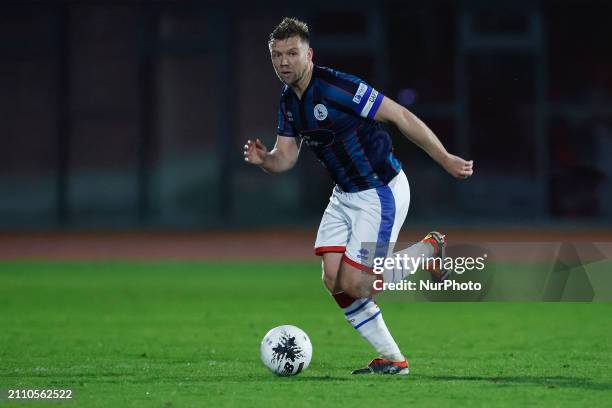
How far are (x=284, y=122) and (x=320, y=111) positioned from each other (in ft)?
1.56

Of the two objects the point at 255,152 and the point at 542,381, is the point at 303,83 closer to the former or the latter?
the point at 255,152

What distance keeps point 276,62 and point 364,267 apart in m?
1.43

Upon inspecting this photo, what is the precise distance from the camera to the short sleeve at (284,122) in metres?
8.05

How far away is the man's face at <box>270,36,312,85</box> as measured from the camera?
7629mm

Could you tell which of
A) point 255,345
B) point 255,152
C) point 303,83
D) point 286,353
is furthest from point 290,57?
point 255,345

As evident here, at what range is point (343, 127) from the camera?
25.7ft

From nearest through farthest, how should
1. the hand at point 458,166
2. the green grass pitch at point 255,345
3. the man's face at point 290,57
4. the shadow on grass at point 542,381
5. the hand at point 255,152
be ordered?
the green grass pitch at point 255,345, the shadow on grass at point 542,381, the hand at point 458,166, the man's face at point 290,57, the hand at point 255,152

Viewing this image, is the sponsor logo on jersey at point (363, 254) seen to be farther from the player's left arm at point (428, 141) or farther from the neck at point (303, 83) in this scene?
the neck at point (303, 83)

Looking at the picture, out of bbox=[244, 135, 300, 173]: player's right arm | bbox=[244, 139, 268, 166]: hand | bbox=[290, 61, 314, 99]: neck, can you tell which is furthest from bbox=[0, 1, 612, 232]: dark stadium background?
bbox=[290, 61, 314, 99]: neck

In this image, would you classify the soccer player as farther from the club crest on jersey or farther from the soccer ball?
the soccer ball

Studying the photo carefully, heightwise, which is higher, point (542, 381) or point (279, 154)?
point (279, 154)

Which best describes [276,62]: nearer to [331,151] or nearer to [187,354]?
[331,151]

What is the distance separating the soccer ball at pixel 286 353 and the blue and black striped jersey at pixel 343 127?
1074 millimetres

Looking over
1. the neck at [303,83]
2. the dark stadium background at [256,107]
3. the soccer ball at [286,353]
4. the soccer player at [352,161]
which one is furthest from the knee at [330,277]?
the dark stadium background at [256,107]
